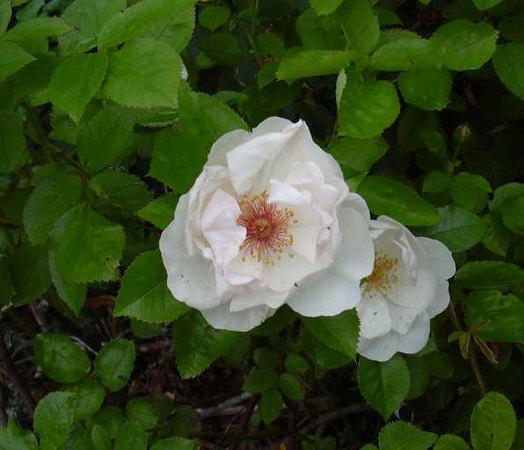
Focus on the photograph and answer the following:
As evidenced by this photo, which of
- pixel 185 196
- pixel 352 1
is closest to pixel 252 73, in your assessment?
pixel 352 1

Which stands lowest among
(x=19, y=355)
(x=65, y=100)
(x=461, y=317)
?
(x=19, y=355)

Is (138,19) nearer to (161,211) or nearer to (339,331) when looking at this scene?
(161,211)

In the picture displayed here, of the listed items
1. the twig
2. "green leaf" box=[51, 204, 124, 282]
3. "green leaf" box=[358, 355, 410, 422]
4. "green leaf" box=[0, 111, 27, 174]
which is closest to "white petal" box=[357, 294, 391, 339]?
"green leaf" box=[358, 355, 410, 422]

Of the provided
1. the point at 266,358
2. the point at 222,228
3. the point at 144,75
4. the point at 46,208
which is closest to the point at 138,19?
the point at 144,75

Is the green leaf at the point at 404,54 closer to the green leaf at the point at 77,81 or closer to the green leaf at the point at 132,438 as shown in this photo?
the green leaf at the point at 77,81

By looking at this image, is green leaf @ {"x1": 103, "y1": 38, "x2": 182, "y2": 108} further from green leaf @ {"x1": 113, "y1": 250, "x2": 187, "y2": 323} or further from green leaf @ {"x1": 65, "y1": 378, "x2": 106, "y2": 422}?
green leaf @ {"x1": 65, "y1": 378, "x2": 106, "y2": 422}

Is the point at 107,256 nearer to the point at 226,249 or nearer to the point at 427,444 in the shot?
the point at 226,249
